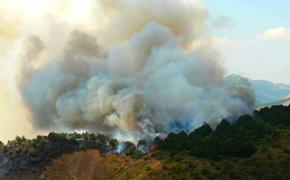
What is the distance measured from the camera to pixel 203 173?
76.1 metres

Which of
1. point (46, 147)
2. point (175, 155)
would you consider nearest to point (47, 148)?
point (46, 147)

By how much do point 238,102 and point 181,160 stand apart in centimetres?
5951

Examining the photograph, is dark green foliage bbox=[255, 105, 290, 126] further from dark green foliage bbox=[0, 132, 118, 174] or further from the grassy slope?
dark green foliage bbox=[0, 132, 118, 174]

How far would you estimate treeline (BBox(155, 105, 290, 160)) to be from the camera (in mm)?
84125

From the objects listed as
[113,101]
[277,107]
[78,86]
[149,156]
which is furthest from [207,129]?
[78,86]

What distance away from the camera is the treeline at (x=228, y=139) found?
84125 mm

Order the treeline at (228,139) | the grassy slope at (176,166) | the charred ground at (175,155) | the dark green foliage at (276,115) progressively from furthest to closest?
1. the dark green foliage at (276,115)
2. the treeline at (228,139)
3. the charred ground at (175,155)
4. the grassy slope at (176,166)

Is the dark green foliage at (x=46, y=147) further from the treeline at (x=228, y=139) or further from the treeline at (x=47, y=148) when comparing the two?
the treeline at (x=228, y=139)

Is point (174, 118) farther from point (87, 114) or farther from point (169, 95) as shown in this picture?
point (87, 114)

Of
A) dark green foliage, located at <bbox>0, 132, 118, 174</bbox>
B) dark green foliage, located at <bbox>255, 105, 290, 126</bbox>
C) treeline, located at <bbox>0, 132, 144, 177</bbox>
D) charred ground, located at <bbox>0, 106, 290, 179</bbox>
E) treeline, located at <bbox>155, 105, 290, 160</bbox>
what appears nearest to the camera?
charred ground, located at <bbox>0, 106, 290, 179</bbox>

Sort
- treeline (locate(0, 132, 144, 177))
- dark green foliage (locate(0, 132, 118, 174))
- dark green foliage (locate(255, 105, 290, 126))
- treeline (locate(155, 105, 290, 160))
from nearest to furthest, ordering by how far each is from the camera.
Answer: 1. treeline (locate(155, 105, 290, 160))
2. treeline (locate(0, 132, 144, 177))
3. dark green foliage (locate(0, 132, 118, 174))
4. dark green foliage (locate(255, 105, 290, 126))

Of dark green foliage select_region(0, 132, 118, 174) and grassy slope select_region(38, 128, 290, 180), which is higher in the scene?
dark green foliage select_region(0, 132, 118, 174)

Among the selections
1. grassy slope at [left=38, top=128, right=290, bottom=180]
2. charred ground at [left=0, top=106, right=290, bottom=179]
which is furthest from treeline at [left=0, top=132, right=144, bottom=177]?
grassy slope at [left=38, top=128, right=290, bottom=180]

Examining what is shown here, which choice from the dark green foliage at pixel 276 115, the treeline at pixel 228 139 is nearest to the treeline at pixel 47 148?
the treeline at pixel 228 139
